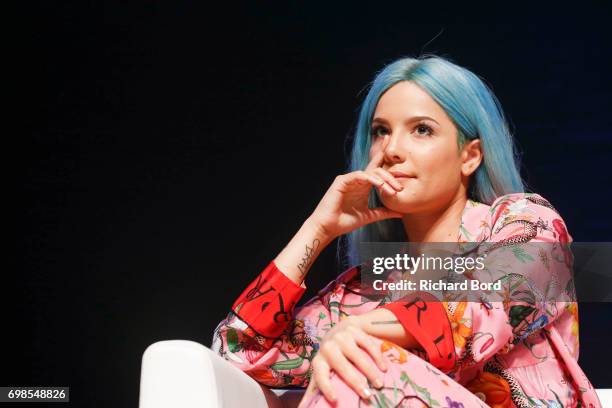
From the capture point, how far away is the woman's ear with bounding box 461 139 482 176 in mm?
1660

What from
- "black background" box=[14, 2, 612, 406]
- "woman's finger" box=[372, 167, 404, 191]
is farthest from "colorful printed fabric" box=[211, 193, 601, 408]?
"black background" box=[14, 2, 612, 406]

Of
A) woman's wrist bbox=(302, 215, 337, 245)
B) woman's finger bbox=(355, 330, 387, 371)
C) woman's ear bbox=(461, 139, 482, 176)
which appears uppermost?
woman's ear bbox=(461, 139, 482, 176)

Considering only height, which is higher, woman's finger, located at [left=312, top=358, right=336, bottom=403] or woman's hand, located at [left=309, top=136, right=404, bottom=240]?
woman's hand, located at [left=309, top=136, right=404, bottom=240]

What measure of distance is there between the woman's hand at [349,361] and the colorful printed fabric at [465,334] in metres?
0.01

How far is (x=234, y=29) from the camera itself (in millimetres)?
2209

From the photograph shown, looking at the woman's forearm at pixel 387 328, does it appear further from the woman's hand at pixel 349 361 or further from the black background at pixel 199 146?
the black background at pixel 199 146

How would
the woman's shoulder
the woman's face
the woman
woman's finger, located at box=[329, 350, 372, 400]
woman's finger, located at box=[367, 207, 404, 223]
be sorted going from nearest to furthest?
Answer: 1. woman's finger, located at box=[329, 350, 372, 400]
2. the woman
3. the woman's shoulder
4. the woman's face
5. woman's finger, located at box=[367, 207, 404, 223]

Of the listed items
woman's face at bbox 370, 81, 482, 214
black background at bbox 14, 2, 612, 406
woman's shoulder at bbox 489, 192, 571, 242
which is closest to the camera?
woman's shoulder at bbox 489, 192, 571, 242

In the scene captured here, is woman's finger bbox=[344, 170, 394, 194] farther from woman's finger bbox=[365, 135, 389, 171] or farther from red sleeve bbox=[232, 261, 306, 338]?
red sleeve bbox=[232, 261, 306, 338]

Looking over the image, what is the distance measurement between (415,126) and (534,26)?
0.63 metres

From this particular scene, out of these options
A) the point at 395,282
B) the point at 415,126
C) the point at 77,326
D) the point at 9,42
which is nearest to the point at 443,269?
the point at 395,282

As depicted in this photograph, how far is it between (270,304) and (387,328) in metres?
0.33

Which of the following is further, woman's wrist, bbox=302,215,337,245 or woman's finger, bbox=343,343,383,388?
woman's wrist, bbox=302,215,337,245

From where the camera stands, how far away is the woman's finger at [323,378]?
1277 mm
